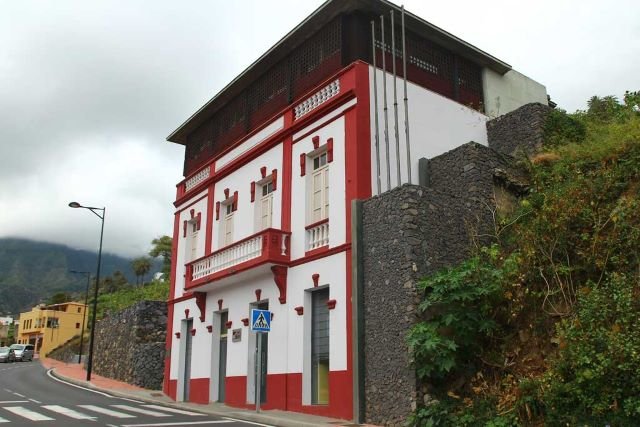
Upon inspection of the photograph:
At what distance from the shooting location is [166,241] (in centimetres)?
6962

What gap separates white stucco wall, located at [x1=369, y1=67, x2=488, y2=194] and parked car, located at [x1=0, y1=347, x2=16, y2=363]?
4981 centimetres

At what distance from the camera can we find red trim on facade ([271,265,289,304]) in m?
17.5

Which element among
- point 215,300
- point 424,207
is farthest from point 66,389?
point 424,207

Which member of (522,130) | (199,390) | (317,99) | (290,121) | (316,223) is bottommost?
(199,390)

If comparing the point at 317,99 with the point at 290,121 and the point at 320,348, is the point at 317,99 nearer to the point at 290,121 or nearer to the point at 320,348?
the point at 290,121

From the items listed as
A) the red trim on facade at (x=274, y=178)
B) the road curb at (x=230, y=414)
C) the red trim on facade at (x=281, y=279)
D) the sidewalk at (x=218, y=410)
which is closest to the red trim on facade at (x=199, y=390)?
the sidewalk at (x=218, y=410)

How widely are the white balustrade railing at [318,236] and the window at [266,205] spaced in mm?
2644

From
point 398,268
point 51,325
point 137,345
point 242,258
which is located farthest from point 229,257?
point 51,325

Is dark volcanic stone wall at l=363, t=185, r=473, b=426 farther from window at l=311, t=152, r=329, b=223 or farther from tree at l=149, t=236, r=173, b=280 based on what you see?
tree at l=149, t=236, r=173, b=280

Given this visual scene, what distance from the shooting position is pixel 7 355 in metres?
55.3

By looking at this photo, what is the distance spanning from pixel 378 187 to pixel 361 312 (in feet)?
11.0

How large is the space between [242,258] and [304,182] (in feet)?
9.98

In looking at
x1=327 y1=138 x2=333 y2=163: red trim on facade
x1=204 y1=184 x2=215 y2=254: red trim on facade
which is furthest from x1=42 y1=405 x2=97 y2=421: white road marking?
x1=327 y1=138 x2=333 y2=163: red trim on facade

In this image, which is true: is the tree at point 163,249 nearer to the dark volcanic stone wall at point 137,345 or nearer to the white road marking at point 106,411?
the dark volcanic stone wall at point 137,345
